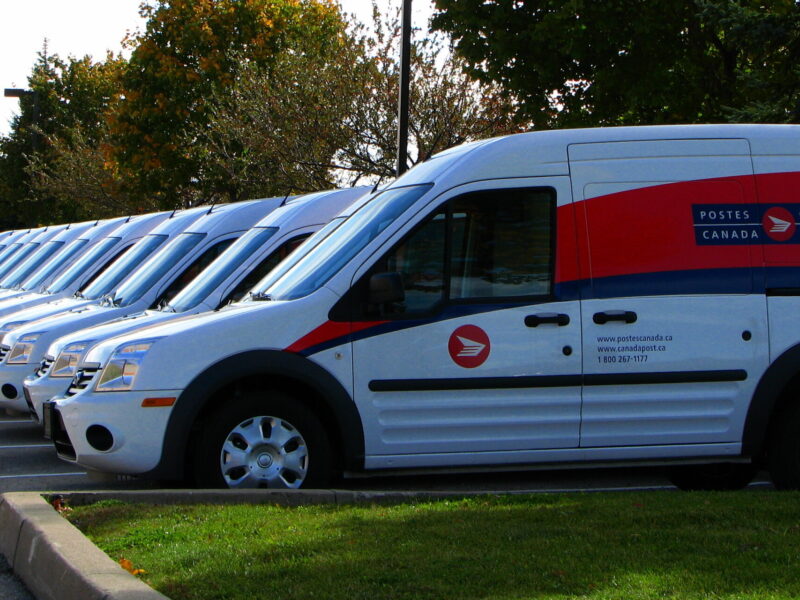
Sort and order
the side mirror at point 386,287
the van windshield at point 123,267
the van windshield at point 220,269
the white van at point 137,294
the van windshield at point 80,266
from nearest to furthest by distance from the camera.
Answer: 1. the side mirror at point 386,287
2. the van windshield at point 220,269
3. the white van at point 137,294
4. the van windshield at point 123,267
5. the van windshield at point 80,266

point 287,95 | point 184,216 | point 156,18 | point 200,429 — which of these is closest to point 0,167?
point 156,18

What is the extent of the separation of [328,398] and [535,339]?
4.15 feet

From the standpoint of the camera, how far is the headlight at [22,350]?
11266mm

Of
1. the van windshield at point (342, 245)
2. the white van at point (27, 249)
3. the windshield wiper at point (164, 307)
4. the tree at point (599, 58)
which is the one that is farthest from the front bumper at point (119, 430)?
the tree at point (599, 58)

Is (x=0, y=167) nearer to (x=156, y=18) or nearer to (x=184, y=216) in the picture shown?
(x=156, y=18)

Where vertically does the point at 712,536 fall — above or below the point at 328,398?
below

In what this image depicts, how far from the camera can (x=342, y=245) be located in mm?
7836

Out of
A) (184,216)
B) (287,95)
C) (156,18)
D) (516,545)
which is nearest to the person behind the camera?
(516,545)

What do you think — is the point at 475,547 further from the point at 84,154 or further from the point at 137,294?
the point at 84,154

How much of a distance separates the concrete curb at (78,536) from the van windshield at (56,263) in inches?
428

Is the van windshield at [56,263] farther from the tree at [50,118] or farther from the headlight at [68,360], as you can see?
the tree at [50,118]

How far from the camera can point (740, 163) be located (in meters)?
8.05

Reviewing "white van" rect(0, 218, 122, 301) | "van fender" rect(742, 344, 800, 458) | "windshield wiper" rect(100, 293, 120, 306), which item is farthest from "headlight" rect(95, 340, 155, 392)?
"white van" rect(0, 218, 122, 301)

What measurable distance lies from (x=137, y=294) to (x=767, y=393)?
6.04m
